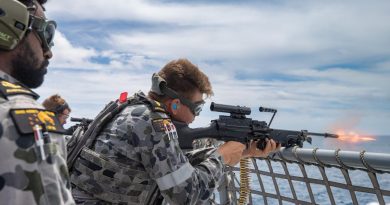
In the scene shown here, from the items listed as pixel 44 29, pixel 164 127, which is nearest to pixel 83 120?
pixel 164 127

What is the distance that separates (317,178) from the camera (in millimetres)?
4863

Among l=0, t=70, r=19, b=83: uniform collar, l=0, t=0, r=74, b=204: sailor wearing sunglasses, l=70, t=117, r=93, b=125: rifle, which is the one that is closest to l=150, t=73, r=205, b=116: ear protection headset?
l=70, t=117, r=93, b=125: rifle

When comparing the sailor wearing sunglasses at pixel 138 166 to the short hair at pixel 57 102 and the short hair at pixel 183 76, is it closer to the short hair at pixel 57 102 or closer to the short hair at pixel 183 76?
the short hair at pixel 183 76

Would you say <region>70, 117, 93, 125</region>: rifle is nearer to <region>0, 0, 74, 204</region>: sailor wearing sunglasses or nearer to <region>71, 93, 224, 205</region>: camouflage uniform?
<region>71, 93, 224, 205</region>: camouflage uniform

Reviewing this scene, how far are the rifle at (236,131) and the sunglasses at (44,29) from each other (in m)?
1.97

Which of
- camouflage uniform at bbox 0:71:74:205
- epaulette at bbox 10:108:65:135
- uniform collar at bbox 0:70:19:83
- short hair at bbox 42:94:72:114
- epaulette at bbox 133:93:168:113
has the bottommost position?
short hair at bbox 42:94:72:114

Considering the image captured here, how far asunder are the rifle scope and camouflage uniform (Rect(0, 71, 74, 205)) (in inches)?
105

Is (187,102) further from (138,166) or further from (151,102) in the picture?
(138,166)

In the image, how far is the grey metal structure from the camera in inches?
155

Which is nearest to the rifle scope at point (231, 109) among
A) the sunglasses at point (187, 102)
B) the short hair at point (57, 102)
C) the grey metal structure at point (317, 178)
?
the sunglasses at point (187, 102)

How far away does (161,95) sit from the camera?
3725 mm

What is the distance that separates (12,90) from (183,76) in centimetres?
220

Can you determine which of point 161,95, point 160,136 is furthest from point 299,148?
point 160,136

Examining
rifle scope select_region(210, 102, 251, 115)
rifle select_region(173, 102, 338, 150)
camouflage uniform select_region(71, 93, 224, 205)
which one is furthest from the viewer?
rifle scope select_region(210, 102, 251, 115)
